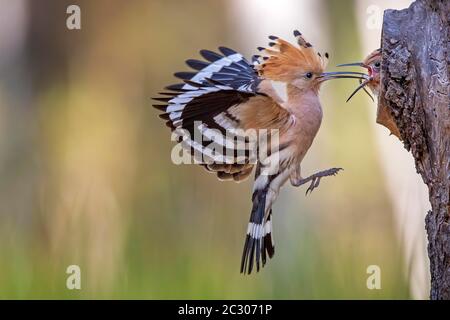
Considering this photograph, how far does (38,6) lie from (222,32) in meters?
1.05

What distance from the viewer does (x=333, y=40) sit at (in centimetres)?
394

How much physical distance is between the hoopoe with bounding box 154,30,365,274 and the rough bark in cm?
39

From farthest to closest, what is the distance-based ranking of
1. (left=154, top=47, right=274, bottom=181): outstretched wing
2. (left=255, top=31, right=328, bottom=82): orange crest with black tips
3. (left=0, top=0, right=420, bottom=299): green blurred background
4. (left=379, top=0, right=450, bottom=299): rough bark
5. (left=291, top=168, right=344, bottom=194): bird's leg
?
(left=0, top=0, right=420, bottom=299): green blurred background → (left=255, top=31, right=328, bottom=82): orange crest with black tips → (left=291, top=168, right=344, bottom=194): bird's leg → (left=154, top=47, right=274, bottom=181): outstretched wing → (left=379, top=0, right=450, bottom=299): rough bark

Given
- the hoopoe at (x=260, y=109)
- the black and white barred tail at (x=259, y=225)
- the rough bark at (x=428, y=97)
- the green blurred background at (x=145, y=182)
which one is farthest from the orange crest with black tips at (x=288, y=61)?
the green blurred background at (x=145, y=182)

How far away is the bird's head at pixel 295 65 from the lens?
223cm

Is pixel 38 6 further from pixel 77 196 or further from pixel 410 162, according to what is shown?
pixel 410 162

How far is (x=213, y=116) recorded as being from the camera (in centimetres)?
205

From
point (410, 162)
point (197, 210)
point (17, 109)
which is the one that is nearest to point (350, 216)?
point (410, 162)

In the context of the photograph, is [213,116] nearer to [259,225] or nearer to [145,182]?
[259,225]

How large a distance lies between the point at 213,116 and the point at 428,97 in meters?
0.61

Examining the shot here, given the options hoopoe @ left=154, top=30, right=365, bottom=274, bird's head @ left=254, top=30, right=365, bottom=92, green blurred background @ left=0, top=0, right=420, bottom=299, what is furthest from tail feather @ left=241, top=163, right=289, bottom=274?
green blurred background @ left=0, top=0, right=420, bottom=299

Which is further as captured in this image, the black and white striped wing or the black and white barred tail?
the black and white barred tail

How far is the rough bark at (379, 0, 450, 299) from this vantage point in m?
1.66

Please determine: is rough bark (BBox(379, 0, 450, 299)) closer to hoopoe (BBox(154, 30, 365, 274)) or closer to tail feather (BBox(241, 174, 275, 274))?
hoopoe (BBox(154, 30, 365, 274))
